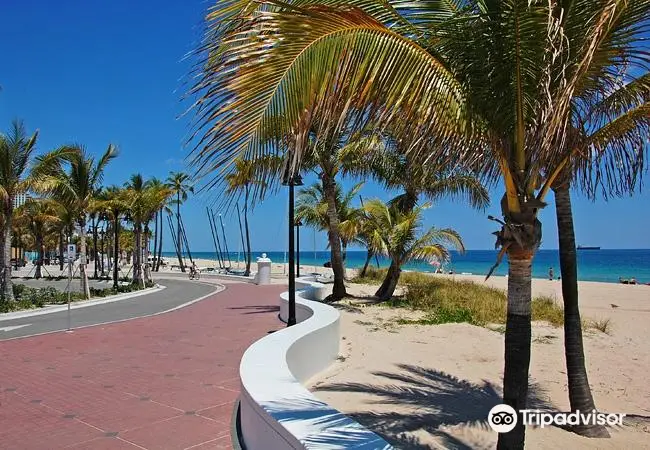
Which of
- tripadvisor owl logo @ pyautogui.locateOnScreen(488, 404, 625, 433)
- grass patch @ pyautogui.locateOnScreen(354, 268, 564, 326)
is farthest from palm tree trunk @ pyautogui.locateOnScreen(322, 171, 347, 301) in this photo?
tripadvisor owl logo @ pyautogui.locateOnScreen(488, 404, 625, 433)

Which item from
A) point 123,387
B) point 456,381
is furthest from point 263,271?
point 123,387

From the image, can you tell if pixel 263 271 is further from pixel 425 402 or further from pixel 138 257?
pixel 425 402

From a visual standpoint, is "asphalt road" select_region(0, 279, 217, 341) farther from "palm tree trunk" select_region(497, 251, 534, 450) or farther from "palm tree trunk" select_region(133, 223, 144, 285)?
"palm tree trunk" select_region(497, 251, 534, 450)

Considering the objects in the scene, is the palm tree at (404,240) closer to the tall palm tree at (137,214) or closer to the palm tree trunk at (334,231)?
the palm tree trunk at (334,231)

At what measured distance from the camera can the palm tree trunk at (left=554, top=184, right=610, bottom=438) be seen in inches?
246

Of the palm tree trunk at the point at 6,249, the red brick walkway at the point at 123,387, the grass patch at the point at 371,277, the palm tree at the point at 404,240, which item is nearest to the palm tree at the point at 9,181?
the palm tree trunk at the point at 6,249

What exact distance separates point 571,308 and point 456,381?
263 centimetres

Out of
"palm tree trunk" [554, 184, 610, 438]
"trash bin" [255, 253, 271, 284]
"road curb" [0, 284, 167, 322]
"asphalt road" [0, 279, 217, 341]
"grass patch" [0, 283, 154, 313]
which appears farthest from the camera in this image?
"trash bin" [255, 253, 271, 284]

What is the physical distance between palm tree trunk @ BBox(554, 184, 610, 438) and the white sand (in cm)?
42

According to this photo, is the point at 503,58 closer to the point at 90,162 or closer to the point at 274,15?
the point at 274,15

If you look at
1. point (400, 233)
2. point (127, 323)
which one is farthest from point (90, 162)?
point (400, 233)

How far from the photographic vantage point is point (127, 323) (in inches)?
570

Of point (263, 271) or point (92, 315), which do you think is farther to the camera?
point (263, 271)

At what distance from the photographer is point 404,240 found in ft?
63.1
